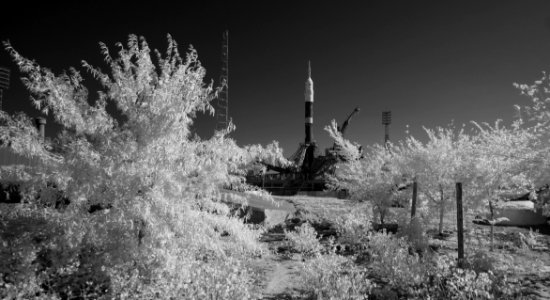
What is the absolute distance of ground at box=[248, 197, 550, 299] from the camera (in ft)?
26.3

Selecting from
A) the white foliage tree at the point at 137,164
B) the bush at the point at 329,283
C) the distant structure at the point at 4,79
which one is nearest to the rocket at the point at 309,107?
the distant structure at the point at 4,79

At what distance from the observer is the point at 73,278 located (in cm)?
677

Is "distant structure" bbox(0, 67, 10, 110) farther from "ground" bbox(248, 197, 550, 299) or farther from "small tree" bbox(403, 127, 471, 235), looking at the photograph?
"small tree" bbox(403, 127, 471, 235)

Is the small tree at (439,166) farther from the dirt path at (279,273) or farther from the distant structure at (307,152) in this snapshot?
the distant structure at (307,152)

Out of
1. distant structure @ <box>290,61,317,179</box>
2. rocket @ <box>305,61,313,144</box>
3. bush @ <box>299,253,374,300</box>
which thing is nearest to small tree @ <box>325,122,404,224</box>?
bush @ <box>299,253,374,300</box>

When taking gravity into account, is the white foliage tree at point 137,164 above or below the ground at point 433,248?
above

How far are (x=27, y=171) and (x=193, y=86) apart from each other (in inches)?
127

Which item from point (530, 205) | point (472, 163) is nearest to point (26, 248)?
point (472, 163)

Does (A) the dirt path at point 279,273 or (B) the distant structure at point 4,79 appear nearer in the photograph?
(A) the dirt path at point 279,273

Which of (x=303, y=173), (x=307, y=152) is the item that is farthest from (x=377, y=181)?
(x=307, y=152)

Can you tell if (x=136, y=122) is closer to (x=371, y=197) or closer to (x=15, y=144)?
(x=15, y=144)

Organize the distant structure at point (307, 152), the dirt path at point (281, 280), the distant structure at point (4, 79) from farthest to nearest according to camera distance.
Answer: the distant structure at point (307, 152), the distant structure at point (4, 79), the dirt path at point (281, 280)

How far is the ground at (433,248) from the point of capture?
26.3 feet

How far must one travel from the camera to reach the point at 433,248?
484 inches
